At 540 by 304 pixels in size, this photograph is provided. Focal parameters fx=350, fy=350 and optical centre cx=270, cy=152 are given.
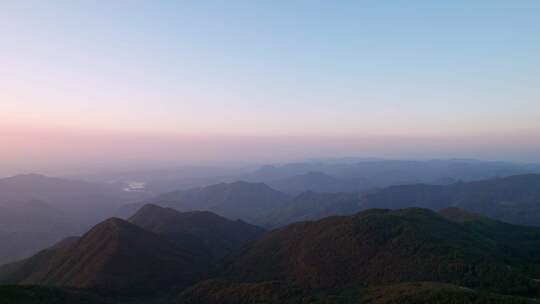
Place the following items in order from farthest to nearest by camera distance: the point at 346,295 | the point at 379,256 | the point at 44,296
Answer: the point at 379,256 < the point at 44,296 < the point at 346,295

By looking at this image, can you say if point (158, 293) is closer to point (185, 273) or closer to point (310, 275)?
point (185, 273)

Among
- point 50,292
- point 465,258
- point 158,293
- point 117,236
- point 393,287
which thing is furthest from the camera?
point 117,236

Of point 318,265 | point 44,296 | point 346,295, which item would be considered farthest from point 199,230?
point 346,295

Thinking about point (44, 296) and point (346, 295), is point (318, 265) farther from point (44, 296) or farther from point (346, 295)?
point (44, 296)

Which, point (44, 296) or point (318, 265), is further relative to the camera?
point (318, 265)

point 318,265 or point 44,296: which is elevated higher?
point 44,296

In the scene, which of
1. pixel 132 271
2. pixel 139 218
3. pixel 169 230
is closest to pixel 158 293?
pixel 132 271

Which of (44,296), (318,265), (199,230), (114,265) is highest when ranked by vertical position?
(44,296)

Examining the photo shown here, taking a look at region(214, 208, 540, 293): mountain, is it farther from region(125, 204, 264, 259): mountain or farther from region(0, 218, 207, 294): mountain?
region(125, 204, 264, 259): mountain
